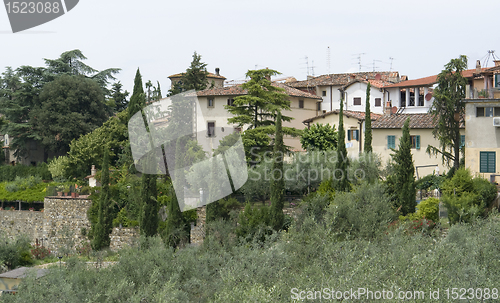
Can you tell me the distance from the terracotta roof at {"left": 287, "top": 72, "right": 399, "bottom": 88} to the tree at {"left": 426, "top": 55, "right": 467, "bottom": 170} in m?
13.5

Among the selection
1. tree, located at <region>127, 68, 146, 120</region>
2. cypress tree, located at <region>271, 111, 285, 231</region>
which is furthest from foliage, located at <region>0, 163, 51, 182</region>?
cypress tree, located at <region>271, 111, 285, 231</region>

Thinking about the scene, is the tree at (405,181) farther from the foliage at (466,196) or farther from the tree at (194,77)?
the tree at (194,77)

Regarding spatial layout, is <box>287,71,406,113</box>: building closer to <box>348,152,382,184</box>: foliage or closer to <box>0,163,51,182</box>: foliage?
<box>348,152,382,184</box>: foliage

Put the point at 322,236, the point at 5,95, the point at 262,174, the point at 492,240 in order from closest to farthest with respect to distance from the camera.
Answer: the point at 492,240
the point at 322,236
the point at 262,174
the point at 5,95

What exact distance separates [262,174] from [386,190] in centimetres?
548

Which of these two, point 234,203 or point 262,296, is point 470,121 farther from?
point 262,296

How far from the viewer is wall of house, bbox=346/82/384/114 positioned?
36.2 m

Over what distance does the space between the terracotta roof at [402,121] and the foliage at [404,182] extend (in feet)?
20.2

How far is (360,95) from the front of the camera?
3703cm

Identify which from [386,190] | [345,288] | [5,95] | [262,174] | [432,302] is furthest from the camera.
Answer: [5,95]

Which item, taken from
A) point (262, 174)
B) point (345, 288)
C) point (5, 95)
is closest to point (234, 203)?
point (262, 174)

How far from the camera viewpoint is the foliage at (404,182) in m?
21.5

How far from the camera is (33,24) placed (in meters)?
10.2

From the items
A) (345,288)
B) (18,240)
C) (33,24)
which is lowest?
(18,240)
